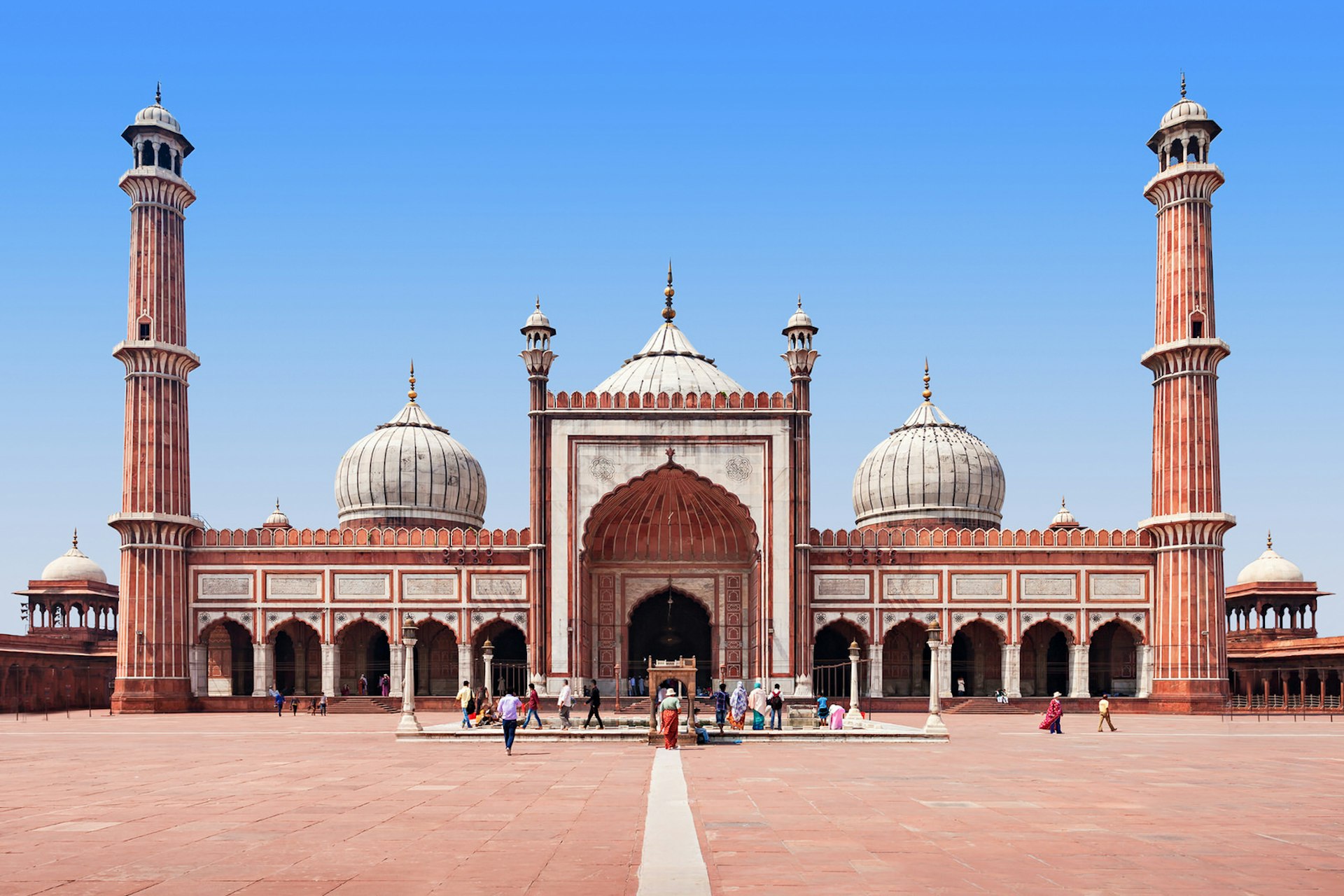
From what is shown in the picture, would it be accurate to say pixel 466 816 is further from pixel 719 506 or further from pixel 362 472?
pixel 362 472

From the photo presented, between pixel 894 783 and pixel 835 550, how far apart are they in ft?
80.0

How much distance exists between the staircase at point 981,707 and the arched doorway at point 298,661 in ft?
65.0

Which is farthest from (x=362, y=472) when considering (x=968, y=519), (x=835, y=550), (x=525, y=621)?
(x=968, y=519)

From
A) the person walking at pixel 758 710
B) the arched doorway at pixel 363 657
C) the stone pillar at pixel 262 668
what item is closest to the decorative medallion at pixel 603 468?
the arched doorway at pixel 363 657

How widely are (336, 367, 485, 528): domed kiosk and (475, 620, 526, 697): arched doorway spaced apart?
23.1 ft

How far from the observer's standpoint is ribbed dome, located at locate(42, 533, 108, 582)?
170ft

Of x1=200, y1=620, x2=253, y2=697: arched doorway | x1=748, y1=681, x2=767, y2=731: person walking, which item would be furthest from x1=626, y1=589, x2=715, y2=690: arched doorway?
x1=748, y1=681, x2=767, y2=731: person walking

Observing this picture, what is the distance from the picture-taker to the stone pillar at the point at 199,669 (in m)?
38.5

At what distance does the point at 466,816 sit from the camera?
1164cm

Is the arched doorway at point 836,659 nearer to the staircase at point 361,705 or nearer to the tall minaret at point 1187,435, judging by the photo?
the tall minaret at point 1187,435

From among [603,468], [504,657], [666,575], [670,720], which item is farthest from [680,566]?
[670,720]

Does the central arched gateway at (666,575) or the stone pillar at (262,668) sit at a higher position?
the central arched gateway at (666,575)

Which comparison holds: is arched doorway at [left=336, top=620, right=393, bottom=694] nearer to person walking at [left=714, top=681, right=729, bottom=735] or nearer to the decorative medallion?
the decorative medallion

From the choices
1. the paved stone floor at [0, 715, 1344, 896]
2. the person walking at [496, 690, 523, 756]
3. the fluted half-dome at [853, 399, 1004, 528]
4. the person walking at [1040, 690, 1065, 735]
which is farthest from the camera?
the fluted half-dome at [853, 399, 1004, 528]
